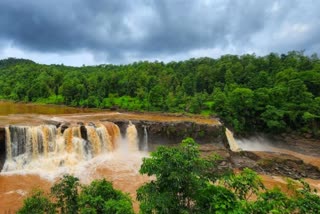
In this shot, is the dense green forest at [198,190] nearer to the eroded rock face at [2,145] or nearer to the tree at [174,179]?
the tree at [174,179]

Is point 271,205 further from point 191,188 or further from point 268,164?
point 268,164

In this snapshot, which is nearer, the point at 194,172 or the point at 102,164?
the point at 194,172

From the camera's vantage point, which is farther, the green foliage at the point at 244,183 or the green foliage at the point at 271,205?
the green foliage at the point at 244,183

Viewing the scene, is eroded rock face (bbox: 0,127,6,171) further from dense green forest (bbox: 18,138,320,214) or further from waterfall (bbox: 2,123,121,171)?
dense green forest (bbox: 18,138,320,214)

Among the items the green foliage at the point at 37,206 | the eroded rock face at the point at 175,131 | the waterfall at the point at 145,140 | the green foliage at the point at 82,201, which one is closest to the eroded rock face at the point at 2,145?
the eroded rock face at the point at 175,131

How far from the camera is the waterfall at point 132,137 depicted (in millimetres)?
22469

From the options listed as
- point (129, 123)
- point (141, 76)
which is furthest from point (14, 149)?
point (141, 76)

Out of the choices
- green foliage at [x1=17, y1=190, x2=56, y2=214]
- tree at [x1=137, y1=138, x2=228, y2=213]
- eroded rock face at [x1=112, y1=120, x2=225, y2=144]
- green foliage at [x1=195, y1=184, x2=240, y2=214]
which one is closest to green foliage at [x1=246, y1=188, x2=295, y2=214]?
green foliage at [x1=195, y1=184, x2=240, y2=214]

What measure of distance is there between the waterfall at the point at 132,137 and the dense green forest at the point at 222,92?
11738 millimetres

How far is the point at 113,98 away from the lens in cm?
4244

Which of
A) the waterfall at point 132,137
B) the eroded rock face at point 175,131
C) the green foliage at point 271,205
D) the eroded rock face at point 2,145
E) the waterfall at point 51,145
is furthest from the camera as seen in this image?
the eroded rock face at point 175,131

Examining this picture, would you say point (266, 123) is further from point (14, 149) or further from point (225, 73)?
point (14, 149)

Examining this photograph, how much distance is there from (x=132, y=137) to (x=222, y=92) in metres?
17.7

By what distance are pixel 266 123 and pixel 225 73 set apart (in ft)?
58.4
